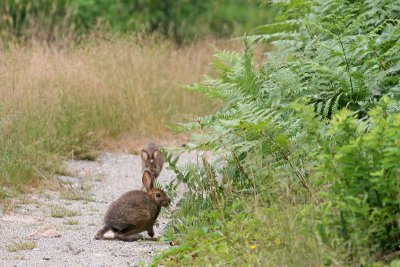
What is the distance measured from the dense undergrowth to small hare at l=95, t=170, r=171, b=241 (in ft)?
1.06

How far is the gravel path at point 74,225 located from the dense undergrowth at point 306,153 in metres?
0.57

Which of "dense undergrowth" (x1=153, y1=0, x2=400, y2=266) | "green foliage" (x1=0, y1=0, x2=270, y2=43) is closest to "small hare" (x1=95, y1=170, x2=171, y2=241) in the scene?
"dense undergrowth" (x1=153, y1=0, x2=400, y2=266)

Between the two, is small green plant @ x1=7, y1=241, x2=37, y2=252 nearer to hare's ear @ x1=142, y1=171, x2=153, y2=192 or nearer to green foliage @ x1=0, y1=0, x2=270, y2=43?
hare's ear @ x1=142, y1=171, x2=153, y2=192

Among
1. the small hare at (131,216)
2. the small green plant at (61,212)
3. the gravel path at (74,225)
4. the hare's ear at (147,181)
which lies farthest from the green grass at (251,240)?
the small green plant at (61,212)

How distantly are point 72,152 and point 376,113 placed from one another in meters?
7.26

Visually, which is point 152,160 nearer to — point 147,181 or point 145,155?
point 145,155

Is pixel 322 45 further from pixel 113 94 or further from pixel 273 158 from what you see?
pixel 113 94

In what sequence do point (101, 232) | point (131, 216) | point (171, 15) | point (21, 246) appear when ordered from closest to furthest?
point (21, 246)
point (101, 232)
point (131, 216)
point (171, 15)

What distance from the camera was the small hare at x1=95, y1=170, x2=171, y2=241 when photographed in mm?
9688

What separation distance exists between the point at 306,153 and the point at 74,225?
118 inches

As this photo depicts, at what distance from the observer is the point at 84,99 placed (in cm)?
1579

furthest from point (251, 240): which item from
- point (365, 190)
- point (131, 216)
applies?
point (131, 216)

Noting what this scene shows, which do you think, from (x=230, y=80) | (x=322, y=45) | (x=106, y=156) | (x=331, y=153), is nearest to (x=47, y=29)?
(x=106, y=156)

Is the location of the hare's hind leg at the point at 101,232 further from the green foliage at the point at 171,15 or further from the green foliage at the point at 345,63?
the green foliage at the point at 171,15
